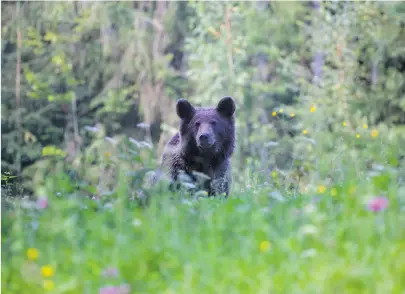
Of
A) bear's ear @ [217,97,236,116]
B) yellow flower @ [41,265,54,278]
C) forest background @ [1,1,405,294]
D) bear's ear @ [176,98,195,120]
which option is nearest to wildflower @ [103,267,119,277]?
forest background @ [1,1,405,294]

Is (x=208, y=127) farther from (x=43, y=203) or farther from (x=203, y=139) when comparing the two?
(x=43, y=203)

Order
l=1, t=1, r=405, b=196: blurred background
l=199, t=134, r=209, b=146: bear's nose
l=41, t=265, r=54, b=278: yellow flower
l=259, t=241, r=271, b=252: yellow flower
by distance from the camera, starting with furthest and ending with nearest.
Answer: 1. l=1, t=1, r=405, b=196: blurred background
2. l=199, t=134, r=209, b=146: bear's nose
3. l=259, t=241, r=271, b=252: yellow flower
4. l=41, t=265, r=54, b=278: yellow flower

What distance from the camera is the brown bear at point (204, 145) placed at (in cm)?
890

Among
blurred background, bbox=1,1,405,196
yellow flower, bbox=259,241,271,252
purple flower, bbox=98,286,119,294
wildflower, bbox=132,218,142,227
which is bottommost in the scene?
blurred background, bbox=1,1,405,196

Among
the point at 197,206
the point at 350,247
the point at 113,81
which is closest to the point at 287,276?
the point at 350,247

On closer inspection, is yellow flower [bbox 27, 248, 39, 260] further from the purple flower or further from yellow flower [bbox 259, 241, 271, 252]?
yellow flower [bbox 259, 241, 271, 252]

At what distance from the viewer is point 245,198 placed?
5910mm

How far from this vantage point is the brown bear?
890 centimetres

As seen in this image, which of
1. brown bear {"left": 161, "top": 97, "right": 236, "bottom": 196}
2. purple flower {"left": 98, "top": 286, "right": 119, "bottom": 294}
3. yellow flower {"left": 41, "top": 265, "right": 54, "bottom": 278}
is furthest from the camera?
brown bear {"left": 161, "top": 97, "right": 236, "bottom": 196}

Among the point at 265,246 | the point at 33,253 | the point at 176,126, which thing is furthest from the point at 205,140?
the point at 176,126

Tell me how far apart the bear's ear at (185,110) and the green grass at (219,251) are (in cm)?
447

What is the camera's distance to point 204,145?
881 cm

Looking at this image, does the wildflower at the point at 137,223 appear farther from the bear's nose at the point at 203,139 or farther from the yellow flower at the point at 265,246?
the bear's nose at the point at 203,139

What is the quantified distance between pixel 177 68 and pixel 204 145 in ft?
66.0
